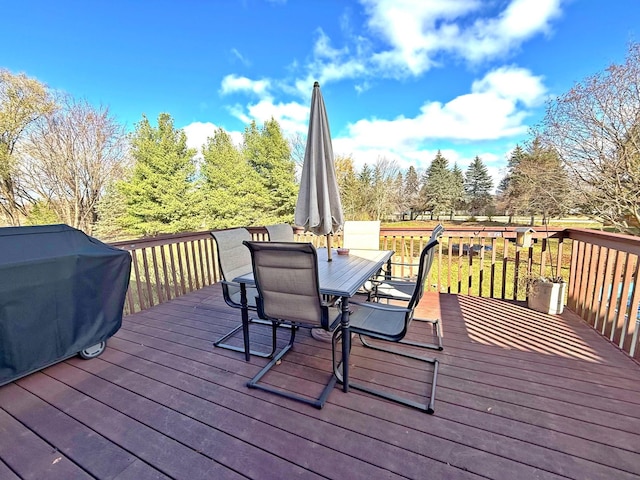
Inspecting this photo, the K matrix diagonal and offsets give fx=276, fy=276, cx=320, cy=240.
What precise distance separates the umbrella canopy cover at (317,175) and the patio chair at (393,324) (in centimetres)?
93

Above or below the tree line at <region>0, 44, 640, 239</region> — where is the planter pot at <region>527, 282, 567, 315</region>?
below

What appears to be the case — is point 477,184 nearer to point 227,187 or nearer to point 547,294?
point 227,187

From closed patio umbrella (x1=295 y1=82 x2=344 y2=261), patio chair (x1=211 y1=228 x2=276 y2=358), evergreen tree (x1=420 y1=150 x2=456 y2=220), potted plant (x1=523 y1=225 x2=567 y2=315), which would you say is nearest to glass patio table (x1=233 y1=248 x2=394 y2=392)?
patio chair (x1=211 y1=228 x2=276 y2=358)

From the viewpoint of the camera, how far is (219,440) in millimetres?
1542

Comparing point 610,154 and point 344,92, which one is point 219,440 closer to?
point 610,154

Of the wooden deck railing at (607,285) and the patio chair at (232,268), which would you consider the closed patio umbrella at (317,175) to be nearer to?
the patio chair at (232,268)

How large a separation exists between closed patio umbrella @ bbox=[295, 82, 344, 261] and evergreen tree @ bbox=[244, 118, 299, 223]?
1215 centimetres

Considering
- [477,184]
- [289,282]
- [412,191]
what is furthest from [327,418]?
[477,184]

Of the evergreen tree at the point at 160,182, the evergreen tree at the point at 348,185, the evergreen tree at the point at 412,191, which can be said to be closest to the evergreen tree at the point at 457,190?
the evergreen tree at the point at 412,191

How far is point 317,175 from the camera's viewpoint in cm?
266

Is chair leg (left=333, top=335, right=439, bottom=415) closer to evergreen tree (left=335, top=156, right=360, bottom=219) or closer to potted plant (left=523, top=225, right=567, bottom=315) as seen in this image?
potted plant (left=523, top=225, right=567, bottom=315)

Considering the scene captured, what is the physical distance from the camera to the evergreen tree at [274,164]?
48.5 ft

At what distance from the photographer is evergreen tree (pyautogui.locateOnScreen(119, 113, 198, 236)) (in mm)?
12294

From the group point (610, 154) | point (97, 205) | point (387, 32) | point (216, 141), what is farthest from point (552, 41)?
point (97, 205)
